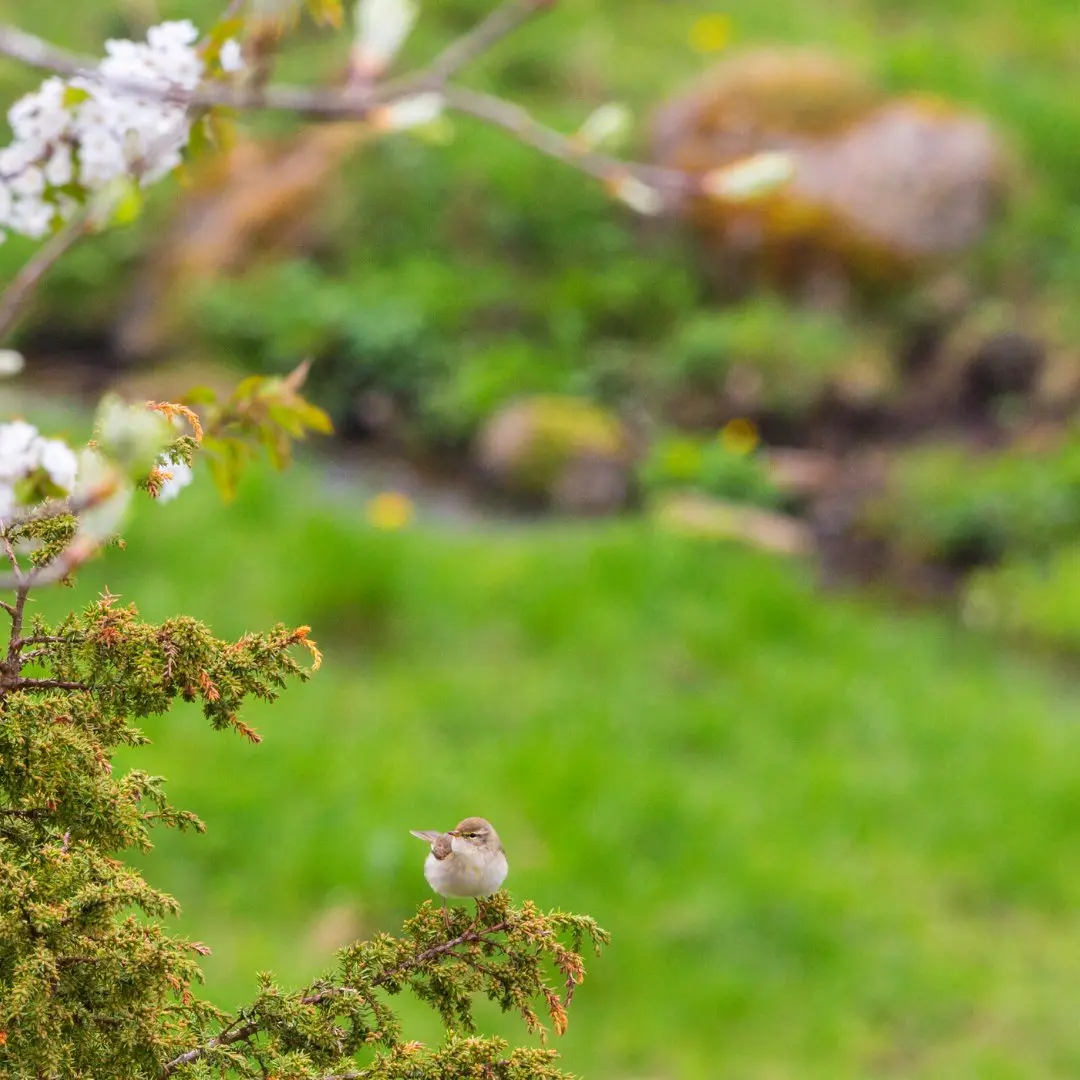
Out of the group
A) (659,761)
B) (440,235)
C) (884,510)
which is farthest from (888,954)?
(440,235)

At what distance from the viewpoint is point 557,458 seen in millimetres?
7270

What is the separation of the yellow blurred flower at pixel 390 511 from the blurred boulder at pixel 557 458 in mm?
512

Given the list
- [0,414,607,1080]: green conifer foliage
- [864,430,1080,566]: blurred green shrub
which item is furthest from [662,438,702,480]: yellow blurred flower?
[0,414,607,1080]: green conifer foliage

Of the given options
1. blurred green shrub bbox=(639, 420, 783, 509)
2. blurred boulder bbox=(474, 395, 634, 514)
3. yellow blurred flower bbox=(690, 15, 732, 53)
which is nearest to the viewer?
blurred green shrub bbox=(639, 420, 783, 509)

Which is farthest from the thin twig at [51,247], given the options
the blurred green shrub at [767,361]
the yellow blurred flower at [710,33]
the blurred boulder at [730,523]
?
the yellow blurred flower at [710,33]

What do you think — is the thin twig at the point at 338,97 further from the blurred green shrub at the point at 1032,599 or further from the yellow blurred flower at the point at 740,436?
the yellow blurred flower at the point at 740,436

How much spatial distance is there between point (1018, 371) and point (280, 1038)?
7.44 metres

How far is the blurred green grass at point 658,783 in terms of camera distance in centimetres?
416

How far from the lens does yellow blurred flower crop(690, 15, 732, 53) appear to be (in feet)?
36.5

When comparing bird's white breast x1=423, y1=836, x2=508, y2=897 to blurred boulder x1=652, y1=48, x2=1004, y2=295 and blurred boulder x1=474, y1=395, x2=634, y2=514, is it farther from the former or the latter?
blurred boulder x1=652, y1=48, x2=1004, y2=295

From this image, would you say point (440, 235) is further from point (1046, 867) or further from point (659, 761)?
point (1046, 867)

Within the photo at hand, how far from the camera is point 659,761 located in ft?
16.7

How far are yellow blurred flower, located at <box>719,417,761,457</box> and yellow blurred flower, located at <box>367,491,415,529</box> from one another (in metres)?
1.56

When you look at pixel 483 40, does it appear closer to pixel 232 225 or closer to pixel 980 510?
pixel 980 510
